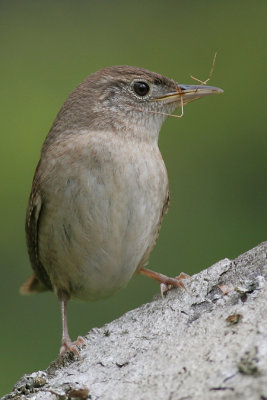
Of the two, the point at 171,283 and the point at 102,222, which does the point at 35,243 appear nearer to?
the point at 102,222

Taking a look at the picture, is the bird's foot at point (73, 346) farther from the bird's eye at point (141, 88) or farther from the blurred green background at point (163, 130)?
the bird's eye at point (141, 88)

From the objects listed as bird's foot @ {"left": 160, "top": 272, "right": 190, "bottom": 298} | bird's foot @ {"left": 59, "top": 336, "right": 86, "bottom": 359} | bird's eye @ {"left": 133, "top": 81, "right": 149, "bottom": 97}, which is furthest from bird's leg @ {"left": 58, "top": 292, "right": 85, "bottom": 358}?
bird's eye @ {"left": 133, "top": 81, "right": 149, "bottom": 97}

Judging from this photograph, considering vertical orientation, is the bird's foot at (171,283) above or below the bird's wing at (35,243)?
below

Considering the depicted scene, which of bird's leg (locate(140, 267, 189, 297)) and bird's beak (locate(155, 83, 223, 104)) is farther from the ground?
bird's beak (locate(155, 83, 223, 104))

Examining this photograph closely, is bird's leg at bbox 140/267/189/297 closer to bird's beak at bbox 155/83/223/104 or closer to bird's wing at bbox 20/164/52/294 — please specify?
bird's wing at bbox 20/164/52/294

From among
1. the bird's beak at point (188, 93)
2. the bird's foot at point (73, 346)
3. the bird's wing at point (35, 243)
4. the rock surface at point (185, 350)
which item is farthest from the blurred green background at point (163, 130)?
the rock surface at point (185, 350)

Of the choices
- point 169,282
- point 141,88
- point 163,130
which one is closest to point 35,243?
point 169,282

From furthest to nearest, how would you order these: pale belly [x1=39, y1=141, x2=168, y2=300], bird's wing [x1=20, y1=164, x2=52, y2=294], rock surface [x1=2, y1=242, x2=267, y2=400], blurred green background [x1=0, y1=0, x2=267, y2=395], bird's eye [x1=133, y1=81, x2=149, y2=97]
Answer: blurred green background [x1=0, y1=0, x2=267, y2=395]
bird's eye [x1=133, y1=81, x2=149, y2=97]
bird's wing [x1=20, y1=164, x2=52, y2=294]
pale belly [x1=39, y1=141, x2=168, y2=300]
rock surface [x1=2, y1=242, x2=267, y2=400]

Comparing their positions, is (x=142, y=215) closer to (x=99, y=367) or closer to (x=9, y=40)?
(x=99, y=367)
